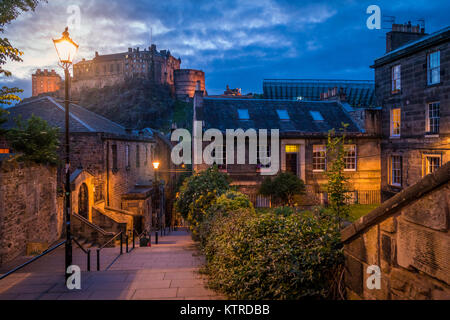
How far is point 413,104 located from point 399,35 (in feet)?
19.4

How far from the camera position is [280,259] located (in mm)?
5180

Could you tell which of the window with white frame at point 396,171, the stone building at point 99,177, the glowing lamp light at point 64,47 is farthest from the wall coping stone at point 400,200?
the window with white frame at point 396,171

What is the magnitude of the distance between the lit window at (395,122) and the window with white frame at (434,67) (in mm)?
3113

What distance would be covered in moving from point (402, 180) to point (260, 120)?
10464 mm

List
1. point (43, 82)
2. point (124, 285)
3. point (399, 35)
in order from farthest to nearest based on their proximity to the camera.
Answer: point (43, 82) < point (399, 35) < point (124, 285)

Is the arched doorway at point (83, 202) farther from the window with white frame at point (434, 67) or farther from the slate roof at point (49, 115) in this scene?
the window with white frame at point (434, 67)

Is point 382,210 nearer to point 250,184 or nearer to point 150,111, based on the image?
point 250,184

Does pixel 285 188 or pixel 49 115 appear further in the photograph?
pixel 49 115

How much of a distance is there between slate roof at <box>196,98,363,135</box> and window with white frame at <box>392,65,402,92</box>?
390 cm

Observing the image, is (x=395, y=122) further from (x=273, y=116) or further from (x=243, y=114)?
(x=243, y=114)

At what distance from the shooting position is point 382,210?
434cm

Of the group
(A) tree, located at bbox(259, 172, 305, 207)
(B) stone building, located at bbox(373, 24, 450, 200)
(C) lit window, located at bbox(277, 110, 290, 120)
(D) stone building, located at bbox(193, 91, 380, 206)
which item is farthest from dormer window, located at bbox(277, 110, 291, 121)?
(B) stone building, located at bbox(373, 24, 450, 200)

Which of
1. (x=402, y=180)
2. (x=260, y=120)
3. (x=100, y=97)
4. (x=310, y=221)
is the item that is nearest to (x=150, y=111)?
(x=100, y=97)

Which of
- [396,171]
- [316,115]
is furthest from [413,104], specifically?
[316,115]
